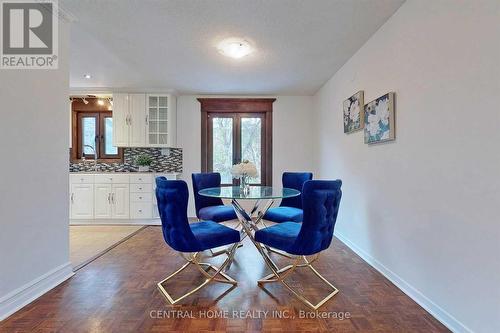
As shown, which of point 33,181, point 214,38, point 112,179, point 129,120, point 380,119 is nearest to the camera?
point 33,181

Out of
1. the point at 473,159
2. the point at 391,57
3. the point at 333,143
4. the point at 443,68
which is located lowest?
the point at 473,159

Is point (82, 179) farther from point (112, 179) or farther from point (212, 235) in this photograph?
point (212, 235)

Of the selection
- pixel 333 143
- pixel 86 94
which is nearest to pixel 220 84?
pixel 333 143

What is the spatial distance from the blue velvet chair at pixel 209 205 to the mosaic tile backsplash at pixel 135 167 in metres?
1.74

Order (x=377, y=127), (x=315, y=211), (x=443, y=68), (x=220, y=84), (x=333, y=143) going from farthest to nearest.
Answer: (x=220, y=84)
(x=333, y=143)
(x=377, y=127)
(x=315, y=211)
(x=443, y=68)

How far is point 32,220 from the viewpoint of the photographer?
210 cm

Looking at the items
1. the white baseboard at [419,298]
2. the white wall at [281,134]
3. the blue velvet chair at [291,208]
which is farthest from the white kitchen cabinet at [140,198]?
the white baseboard at [419,298]

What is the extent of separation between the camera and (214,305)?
2.01 meters

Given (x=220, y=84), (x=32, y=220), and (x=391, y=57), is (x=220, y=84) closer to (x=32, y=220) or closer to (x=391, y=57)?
(x=391, y=57)

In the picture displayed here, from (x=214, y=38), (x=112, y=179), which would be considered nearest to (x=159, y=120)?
(x=112, y=179)

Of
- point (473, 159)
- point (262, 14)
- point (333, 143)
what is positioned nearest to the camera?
point (473, 159)

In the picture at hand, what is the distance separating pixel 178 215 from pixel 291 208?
165 cm

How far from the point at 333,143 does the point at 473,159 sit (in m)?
2.54

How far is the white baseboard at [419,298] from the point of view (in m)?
1.69
